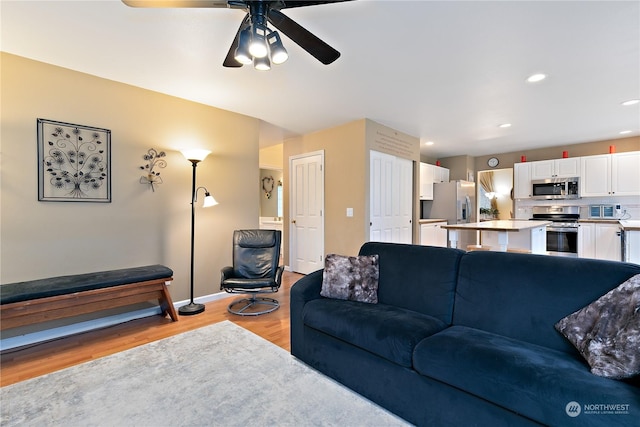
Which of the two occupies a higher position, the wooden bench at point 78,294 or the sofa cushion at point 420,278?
the sofa cushion at point 420,278

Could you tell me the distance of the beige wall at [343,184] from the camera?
13.8 feet

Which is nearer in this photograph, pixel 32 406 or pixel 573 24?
pixel 32 406

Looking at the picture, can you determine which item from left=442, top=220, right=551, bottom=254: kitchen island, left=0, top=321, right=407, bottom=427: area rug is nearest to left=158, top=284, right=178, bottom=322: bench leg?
left=0, top=321, right=407, bottom=427: area rug

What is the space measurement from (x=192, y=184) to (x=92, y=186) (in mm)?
940

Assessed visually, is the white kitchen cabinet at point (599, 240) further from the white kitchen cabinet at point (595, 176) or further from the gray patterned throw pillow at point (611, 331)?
the gray patterned throw pillow at point (611, 331)

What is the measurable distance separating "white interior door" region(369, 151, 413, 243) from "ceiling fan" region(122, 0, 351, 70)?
110 inches

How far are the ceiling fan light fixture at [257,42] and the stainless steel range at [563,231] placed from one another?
6003mm

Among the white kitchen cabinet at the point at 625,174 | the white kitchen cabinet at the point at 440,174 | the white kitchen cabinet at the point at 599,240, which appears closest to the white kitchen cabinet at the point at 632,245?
the white kitchen cabinet at the point at 599,240

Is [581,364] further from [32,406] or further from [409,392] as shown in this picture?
[32,406]

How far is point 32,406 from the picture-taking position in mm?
1229

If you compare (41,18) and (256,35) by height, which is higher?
(41,18)

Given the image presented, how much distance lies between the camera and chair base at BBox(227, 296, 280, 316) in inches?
125

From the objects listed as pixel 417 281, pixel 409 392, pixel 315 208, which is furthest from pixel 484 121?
pixel 409 392

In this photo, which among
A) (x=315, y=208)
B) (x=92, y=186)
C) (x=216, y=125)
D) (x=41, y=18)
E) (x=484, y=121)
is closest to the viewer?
(x=41, y=18)
